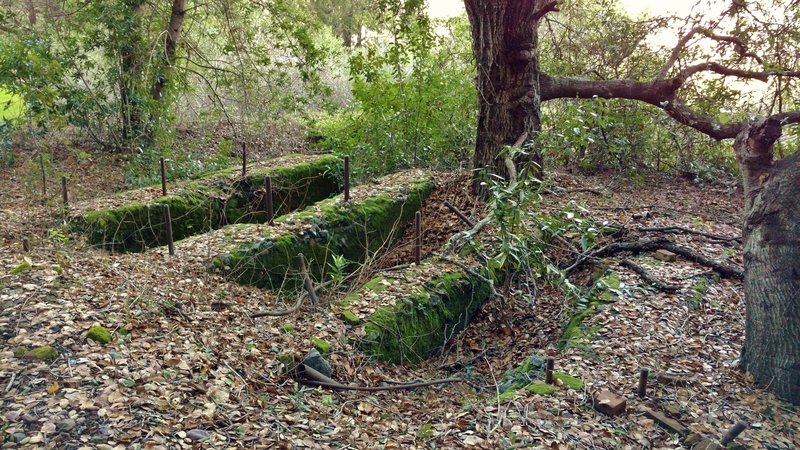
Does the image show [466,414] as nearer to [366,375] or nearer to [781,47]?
[366,375]

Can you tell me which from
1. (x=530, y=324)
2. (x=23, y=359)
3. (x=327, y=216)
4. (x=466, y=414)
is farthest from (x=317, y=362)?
(x=327, y=216)

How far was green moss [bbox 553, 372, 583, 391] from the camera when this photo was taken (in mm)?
4105

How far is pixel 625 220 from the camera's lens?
7148mm

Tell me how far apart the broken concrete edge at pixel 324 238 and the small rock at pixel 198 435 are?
2762 mm

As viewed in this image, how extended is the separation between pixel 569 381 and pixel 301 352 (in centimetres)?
205

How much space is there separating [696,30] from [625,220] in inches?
120

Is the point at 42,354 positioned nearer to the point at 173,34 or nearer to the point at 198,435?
the point at 198,435

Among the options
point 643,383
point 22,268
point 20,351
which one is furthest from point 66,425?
point 643,383

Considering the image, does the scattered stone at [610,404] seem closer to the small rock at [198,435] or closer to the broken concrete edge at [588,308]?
the broken concrete edge at [588,308]

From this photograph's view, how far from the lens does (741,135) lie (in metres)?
4.39

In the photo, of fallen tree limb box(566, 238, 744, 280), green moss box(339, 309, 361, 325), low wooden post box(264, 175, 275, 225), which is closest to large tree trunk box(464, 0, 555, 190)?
fallen tree limb box(566, 238, 744, 280)

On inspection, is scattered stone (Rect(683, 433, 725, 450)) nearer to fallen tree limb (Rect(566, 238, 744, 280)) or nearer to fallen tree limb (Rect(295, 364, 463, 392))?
fallen tree limb (Rect(295, 364, 463, 392))

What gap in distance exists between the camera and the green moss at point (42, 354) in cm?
370

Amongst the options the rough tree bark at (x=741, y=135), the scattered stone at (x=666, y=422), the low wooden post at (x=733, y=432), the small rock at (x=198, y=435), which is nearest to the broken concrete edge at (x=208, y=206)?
the rough tree bark at (x=741, y=135)
